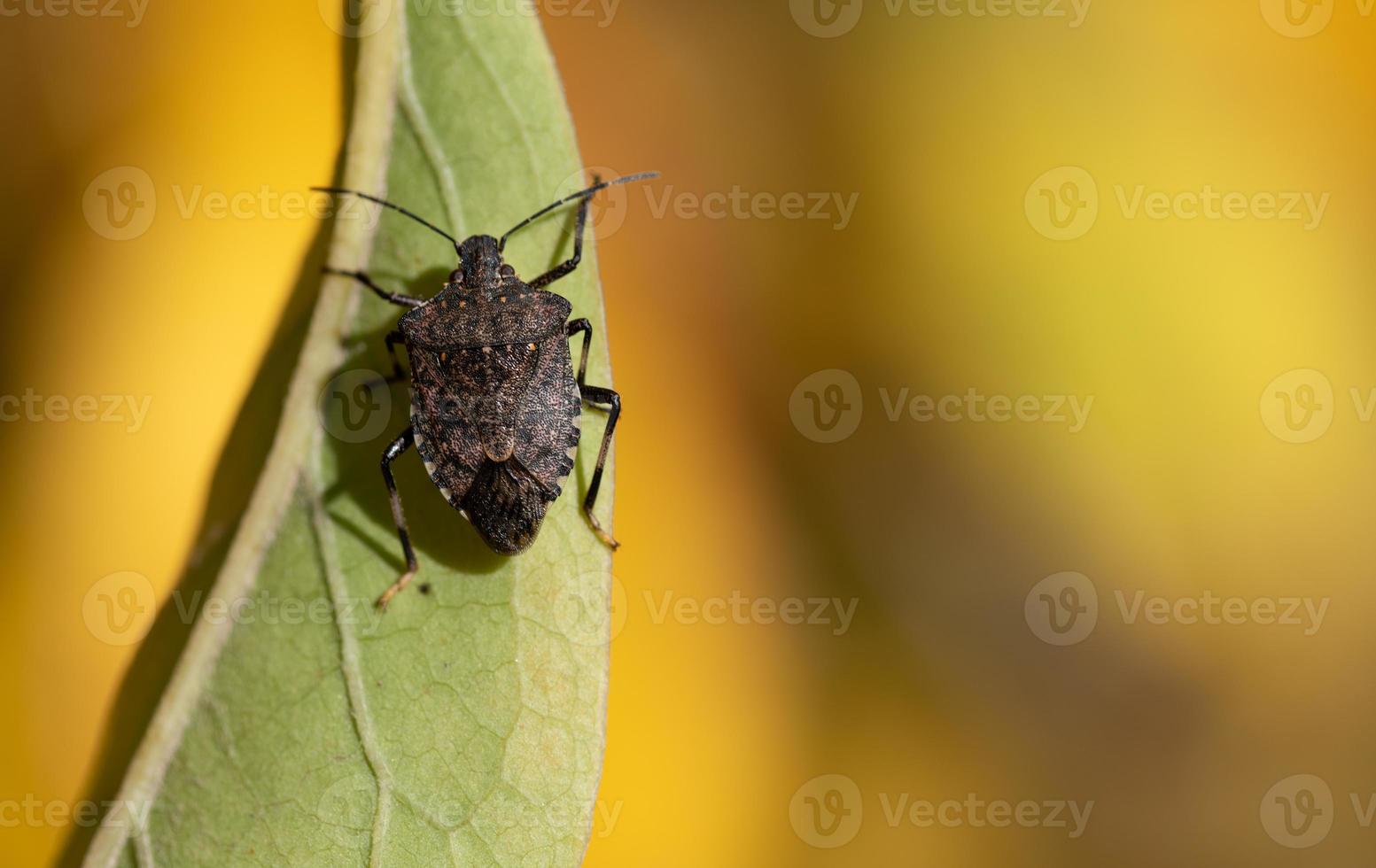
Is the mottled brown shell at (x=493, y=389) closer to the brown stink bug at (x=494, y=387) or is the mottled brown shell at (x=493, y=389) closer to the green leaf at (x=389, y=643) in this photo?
the brown stink bug at (x=494, y=387)

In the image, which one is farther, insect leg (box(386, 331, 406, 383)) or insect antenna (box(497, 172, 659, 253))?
insect leg (box(386, 331, 406, 383))

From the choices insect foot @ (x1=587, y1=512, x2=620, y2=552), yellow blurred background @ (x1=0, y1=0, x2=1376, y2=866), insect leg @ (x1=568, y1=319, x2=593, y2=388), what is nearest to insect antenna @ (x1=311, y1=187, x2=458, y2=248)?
yellow blurred background @ (x1=0, y1=0, x2=1376, y2=866)

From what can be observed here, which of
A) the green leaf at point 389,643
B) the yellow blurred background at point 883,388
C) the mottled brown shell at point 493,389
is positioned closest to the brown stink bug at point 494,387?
the mottled brown shell at point 493,389

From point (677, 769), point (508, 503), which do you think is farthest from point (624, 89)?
point (677, 769)

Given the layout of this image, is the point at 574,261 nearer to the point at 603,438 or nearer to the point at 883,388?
the point at 603,438

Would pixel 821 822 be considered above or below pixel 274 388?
below

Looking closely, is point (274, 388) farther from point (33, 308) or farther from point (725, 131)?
point (725, 131)

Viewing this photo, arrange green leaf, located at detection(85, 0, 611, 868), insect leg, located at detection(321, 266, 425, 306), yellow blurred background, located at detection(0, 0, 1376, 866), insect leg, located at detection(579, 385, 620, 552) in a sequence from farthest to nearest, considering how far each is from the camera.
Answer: yellow blurred background, located at detection(0, 0, 1376, 866) → insect leg, located at detection(579, 385, 620, 552) → insect leg, located at detection(321, 266, 425, 306) → green leaf, located at detection(85, 0, 611, 868)

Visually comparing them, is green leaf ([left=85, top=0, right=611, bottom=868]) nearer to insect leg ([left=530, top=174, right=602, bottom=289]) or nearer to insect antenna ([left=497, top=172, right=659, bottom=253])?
insect antenna ([left=497, top=172, right=659, bottom=253])

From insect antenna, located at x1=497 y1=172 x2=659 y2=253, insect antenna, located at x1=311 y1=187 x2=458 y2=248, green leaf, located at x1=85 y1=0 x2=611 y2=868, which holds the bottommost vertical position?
green leaf, located at x1=85 y1=0 x2=611 y2=868
